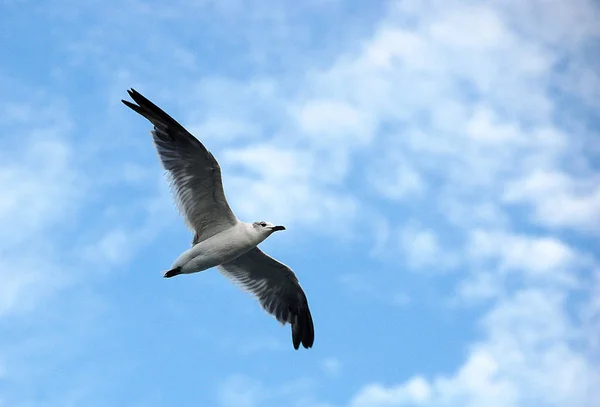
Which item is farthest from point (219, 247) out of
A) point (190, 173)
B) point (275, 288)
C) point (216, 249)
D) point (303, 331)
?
point (303, 331)

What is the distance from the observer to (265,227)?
1748 cm

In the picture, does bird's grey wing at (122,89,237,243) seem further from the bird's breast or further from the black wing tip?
the black wing tip

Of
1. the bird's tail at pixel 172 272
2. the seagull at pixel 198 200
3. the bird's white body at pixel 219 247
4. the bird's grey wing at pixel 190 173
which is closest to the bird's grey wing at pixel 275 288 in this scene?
the seagull at pixel 198 200

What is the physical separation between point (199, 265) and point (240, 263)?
2013mm

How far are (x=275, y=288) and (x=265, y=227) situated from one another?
110 inches

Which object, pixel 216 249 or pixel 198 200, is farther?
pixel 198 200

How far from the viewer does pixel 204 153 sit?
16.9 metres

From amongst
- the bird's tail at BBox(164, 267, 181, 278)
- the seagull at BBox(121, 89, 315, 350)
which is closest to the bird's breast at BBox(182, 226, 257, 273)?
the seagull at BBox(121, 89, 315, 350)

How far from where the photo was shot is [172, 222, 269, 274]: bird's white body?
17.3 m

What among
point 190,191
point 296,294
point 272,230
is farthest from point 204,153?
point 296,294

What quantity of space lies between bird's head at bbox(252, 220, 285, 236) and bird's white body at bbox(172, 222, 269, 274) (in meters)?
0.04

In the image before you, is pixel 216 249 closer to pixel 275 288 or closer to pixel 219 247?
pixel 219 247

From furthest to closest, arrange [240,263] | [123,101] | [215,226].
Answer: [240,263], [215,226], [123,101]

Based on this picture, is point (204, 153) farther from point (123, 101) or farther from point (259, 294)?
point (259, 294)
